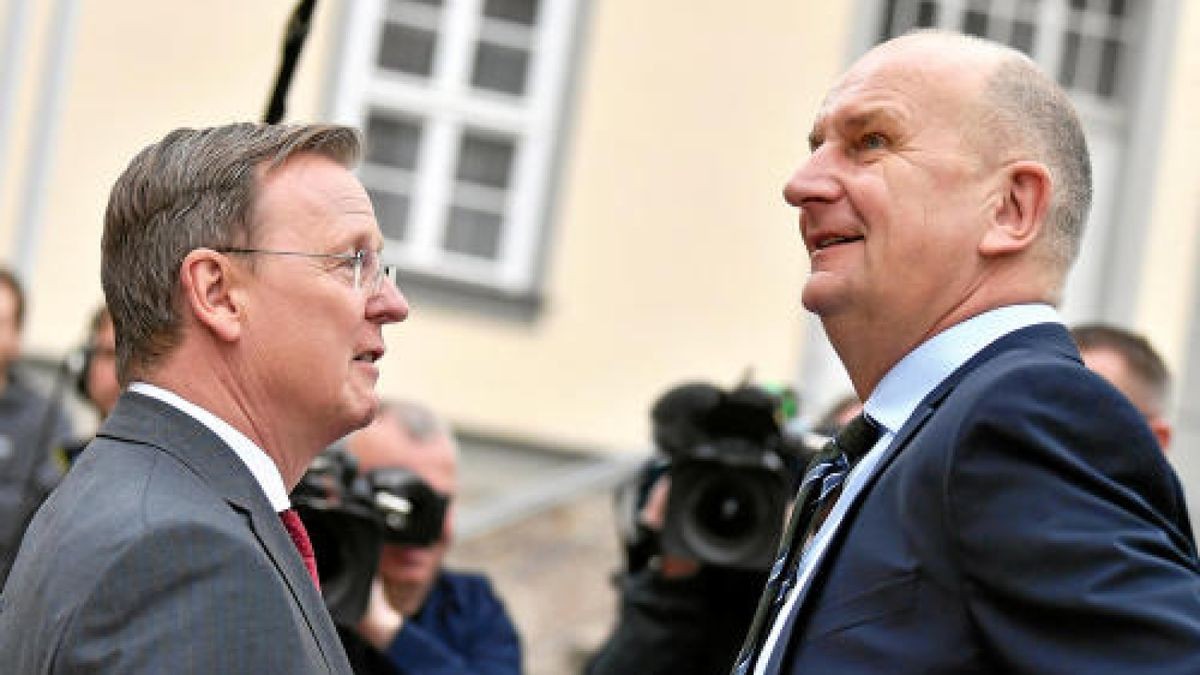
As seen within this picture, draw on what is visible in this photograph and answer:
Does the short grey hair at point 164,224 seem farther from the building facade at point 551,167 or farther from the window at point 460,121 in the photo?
the window at point 460,121

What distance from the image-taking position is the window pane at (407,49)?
1202cm

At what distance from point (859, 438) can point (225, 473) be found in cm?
78

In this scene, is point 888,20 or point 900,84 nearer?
point 900,84

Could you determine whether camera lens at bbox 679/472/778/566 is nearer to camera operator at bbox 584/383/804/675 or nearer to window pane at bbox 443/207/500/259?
camera operator at bbox 584/383/804/675

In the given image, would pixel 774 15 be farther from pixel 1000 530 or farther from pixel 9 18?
pixel 1000 530

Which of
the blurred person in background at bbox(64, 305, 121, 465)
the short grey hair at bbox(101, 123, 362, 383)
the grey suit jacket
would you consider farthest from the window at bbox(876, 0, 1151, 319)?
the grey suit jacket

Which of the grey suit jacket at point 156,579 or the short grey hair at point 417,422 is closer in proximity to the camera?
the grey suit jacket at point 156,579

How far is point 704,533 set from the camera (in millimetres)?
4629

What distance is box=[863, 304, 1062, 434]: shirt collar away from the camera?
8.99 ft

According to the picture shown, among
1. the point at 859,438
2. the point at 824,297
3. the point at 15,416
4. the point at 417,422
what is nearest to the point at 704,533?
the point at 417,422

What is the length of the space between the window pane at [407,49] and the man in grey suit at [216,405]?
8.93 meters

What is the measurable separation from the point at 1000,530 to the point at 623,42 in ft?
30.7

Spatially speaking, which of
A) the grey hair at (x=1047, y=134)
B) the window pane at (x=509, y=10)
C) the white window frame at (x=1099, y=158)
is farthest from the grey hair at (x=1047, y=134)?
the window pane at (x=509, y=10)

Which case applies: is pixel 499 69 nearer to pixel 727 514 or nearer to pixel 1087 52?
pixel 1087 52
